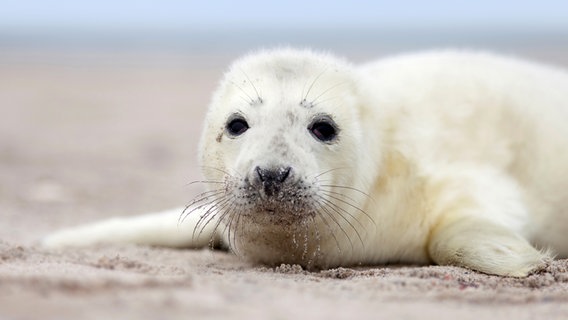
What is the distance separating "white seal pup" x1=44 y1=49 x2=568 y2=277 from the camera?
346 centimetres

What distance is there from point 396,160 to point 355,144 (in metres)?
0.34

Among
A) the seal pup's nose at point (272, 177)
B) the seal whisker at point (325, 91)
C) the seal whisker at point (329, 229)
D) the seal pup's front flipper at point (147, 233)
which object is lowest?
the seal pup's front flipper at point (147, 233)

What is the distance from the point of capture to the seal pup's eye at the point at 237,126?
3666 millimetres

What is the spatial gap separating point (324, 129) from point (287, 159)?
1.49 ft

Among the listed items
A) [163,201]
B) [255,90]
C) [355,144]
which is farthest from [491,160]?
[163,201]

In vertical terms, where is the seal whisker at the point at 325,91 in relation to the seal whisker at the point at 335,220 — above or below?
above

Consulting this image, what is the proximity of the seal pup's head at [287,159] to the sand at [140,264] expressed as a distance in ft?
0.62

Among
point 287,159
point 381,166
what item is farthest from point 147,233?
point 287,159

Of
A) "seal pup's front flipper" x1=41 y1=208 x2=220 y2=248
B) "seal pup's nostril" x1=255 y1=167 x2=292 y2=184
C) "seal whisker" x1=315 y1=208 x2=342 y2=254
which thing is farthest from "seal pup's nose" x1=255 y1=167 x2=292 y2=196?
"seal pup's front flipper" x1=41 y1=208 x2=220 y2=248

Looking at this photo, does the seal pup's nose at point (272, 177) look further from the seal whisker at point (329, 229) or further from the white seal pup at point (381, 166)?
the seal whisker at point (329, 229)

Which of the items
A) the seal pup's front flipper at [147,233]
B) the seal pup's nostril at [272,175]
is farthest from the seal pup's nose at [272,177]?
the seal pup's front flipper at [147,233]

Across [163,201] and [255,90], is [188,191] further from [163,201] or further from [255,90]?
[255,90]

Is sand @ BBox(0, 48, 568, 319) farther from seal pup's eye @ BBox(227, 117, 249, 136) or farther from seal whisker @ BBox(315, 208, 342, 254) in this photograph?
seal pup's eye @ BBox(227, 117, 249, 136)

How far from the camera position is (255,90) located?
12.3 ft
